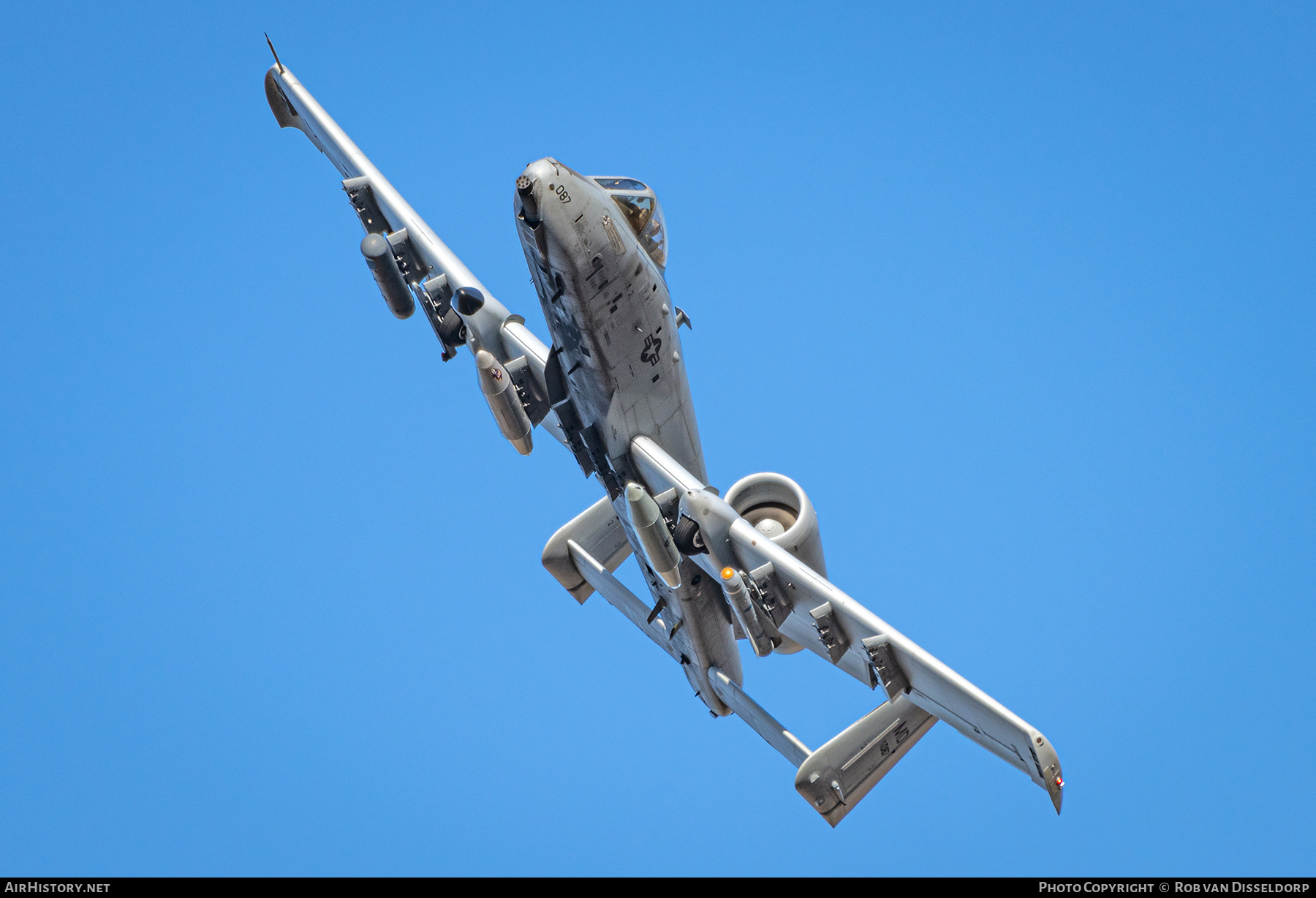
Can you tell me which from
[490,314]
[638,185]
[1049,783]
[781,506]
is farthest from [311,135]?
[1049,783]

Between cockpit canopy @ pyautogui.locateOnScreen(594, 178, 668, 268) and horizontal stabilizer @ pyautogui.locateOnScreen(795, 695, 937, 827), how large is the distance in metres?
9.25

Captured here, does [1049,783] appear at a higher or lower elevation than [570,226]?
lower

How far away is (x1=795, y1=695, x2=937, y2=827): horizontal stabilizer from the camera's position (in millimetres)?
24719

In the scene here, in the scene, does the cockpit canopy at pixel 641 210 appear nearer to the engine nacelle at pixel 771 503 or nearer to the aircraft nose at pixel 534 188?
the aircraft nose at pixel 534 188

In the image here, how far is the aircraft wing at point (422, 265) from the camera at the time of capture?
24641mm

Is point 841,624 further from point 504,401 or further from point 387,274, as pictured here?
point 387,274

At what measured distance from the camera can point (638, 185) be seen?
23094mm

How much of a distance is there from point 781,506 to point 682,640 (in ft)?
13.7

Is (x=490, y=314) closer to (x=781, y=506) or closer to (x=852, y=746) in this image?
(x=781, y=506)

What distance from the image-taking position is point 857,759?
981 inches

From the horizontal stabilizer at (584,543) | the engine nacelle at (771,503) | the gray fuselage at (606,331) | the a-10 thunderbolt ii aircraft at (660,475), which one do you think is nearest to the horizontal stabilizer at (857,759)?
the a-10 thunderbolt ii aircraft at (660,475)

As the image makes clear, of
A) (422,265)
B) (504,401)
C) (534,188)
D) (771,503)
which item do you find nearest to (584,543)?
(771,503)

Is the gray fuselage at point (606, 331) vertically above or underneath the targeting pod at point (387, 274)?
underneath

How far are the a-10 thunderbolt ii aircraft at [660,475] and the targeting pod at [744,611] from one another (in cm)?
3
